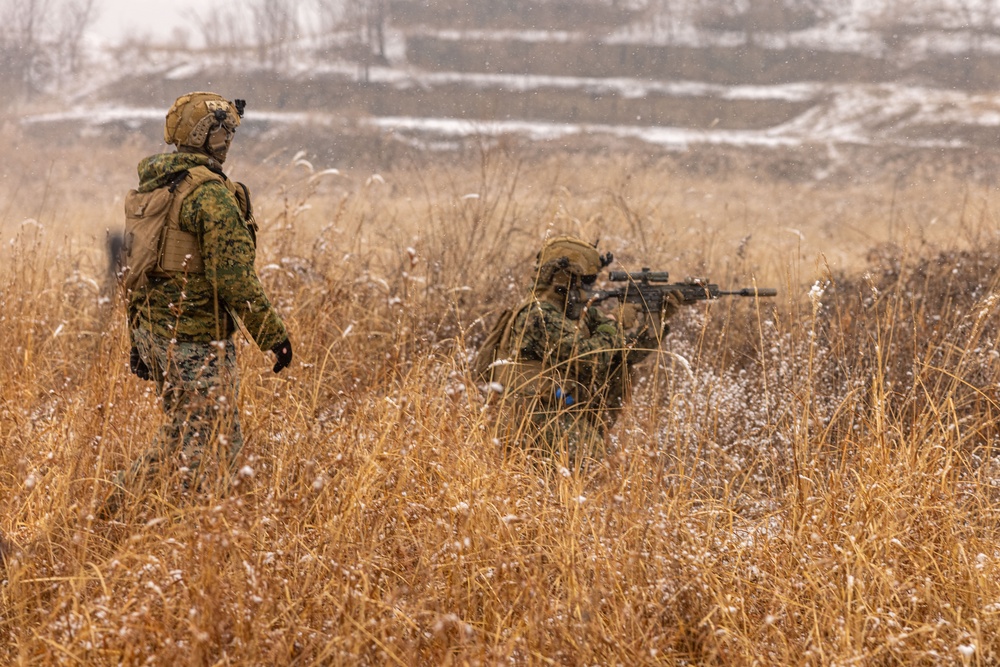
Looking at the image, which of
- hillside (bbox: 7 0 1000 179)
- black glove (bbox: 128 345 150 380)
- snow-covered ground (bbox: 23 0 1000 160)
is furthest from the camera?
snow-covered ground (bbox: 23 0 1000 160)

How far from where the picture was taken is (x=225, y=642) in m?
2.13

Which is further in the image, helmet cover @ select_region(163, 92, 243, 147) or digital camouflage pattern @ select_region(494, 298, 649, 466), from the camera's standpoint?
digital camouflage pattern @ select_region(494, 298, 649, 466)

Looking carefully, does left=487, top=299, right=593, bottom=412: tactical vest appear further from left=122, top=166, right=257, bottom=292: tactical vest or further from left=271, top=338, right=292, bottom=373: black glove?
left=122, top=166, right=257, bottom=292: tactical vest

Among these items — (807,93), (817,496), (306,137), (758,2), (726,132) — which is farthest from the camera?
(758,2)

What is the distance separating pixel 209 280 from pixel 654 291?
6.33ft

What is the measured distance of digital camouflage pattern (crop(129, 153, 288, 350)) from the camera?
305 cm

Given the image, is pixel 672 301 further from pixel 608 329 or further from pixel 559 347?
pixel 559 347

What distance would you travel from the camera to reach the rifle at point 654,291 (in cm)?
397

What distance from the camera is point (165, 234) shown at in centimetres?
308

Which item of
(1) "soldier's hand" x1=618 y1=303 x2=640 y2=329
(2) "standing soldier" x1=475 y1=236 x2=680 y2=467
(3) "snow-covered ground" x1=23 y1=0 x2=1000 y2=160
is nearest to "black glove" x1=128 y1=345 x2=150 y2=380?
(2) "standing soldier" x1=475 y1=236 x2=680 y2=467

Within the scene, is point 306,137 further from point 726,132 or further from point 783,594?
point 783,594

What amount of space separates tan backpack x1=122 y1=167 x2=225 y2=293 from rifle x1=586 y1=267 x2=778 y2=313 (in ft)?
5.44

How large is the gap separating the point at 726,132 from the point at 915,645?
26.4 m

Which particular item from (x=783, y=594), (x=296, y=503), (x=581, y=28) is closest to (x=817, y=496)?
(x=783, y=594)
